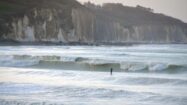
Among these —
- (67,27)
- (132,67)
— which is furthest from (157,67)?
(67,27)

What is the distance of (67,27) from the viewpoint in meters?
126

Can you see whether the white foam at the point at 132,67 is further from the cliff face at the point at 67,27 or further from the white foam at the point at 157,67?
the cliff face at the point at 67,27

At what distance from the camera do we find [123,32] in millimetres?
176000

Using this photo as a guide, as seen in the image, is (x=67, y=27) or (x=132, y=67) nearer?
(x=132, y=67)

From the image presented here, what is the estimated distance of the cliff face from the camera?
4335 inches

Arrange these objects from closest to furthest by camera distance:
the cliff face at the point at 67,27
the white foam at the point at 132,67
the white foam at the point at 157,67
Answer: the white foam at the point at 157,67, the white foam at the point at 132,67, the cliff face at the point at 67,27

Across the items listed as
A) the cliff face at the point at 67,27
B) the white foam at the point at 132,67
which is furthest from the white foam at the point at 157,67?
the cliff face at the point at 67,27

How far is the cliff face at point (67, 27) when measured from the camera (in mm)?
110106

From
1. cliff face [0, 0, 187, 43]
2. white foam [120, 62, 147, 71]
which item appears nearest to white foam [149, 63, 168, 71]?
white foam [120, 62, 147, 71]

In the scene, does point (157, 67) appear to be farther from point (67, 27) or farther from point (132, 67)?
point (67, 27)

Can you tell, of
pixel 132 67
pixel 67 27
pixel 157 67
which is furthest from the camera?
pixel 67 27

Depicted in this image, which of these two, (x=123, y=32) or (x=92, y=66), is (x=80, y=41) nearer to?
(x=123, y=32)

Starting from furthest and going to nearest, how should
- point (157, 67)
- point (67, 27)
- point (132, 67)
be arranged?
point (67, 27) → point (132, 67) → point (157, 67)

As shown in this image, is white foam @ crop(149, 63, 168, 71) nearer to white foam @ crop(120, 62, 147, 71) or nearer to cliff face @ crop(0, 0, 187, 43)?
white foam @ crop(120, 62, 147, 71)
